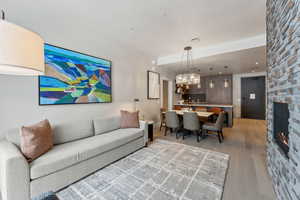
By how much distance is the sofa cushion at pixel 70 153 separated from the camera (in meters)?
1.52

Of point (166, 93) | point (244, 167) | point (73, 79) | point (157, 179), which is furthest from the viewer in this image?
point (166, 93)

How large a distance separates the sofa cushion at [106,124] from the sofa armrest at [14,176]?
1327mm

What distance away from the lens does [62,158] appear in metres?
1.69

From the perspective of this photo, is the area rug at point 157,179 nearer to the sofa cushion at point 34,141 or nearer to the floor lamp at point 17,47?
the sofa cushion at point 34,141

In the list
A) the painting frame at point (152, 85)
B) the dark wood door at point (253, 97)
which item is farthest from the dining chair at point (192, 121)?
the dark wood door at point (253, 97)

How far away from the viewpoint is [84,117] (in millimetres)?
2820

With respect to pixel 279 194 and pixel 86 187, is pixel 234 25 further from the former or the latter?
pixel 86 187

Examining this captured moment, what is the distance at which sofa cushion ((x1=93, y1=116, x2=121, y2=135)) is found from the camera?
8.99ft

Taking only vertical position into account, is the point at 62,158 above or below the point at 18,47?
below

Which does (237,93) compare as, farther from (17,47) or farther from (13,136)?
(13,136)

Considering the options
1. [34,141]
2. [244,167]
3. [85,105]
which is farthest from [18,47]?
[244,167]

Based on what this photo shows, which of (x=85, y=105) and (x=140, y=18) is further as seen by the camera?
(x=85, y=105)

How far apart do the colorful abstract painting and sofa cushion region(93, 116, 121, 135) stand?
0.53m

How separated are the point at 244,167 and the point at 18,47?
3.47 meters
